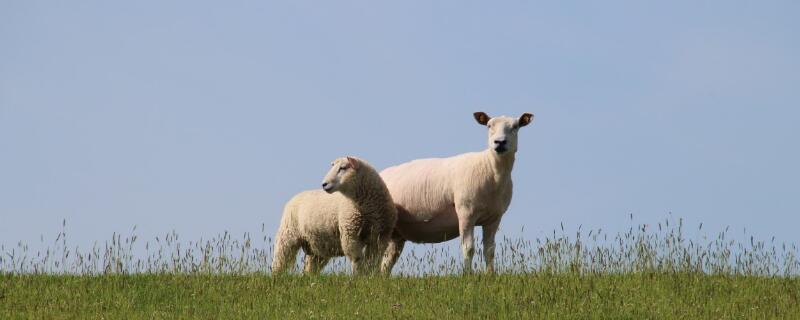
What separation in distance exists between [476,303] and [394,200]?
4.26 metres

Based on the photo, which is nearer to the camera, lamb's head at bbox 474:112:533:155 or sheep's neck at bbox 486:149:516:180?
lamb's head at bbox 474:112:533:155

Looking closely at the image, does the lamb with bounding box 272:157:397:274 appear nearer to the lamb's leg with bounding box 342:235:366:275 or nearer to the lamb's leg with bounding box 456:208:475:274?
the lamb's leg with bounding box 342:235:366:275

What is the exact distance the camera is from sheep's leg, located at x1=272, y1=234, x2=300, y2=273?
16.3 meters

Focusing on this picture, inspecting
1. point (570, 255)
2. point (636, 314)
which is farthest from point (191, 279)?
point (636, 314)

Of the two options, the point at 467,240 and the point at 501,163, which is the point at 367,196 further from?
the point at 501,163

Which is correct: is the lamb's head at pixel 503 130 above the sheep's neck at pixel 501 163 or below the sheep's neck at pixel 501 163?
above

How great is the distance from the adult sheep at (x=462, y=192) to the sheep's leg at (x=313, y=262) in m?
1.18

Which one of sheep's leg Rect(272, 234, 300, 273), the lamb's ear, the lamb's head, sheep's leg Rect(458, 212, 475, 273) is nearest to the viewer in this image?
the lamb's head

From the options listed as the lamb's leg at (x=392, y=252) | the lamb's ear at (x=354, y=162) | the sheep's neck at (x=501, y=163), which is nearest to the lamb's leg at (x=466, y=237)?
the sheep's neck at (x=501, y=163)

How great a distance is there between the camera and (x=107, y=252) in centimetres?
1501

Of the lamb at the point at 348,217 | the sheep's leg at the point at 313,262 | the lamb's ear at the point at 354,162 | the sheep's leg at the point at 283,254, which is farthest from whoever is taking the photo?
the sheep's leg at the point at 313,262

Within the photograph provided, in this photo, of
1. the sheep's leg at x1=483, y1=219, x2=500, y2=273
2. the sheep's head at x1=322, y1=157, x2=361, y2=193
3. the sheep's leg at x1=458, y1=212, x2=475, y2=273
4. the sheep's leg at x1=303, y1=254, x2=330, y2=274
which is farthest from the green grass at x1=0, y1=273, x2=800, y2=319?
the sheep's leg at x1=303, y1=254, x2=330, y2=274

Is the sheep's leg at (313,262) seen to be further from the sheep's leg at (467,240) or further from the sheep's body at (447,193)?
the sheep's leg at (467,240)

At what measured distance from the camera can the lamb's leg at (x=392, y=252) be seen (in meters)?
16.6
